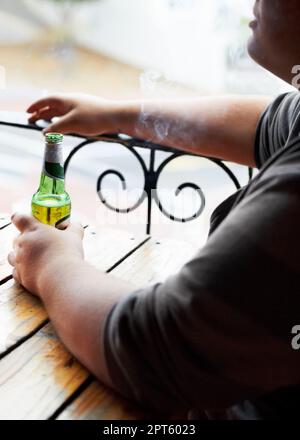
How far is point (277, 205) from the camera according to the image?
24.4 inches

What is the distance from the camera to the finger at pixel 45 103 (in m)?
1.60

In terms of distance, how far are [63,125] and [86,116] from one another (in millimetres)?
77

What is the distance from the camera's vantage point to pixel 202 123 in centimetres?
142

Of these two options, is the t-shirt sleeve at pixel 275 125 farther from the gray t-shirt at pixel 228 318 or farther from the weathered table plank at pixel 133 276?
the gray t-shirt at pixel 228 318

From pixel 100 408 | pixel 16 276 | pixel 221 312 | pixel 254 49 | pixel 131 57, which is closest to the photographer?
pixel 221 312

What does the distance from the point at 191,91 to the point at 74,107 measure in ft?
5.09

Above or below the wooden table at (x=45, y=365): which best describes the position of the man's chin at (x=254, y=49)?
above

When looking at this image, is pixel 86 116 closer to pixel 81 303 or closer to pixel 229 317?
pixel 81 303

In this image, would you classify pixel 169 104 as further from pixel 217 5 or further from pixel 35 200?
pixel 217 5

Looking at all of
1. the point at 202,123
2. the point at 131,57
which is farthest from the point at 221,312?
the point at 131,57

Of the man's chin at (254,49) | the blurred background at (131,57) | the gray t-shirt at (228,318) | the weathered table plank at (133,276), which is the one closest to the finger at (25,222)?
the weathered table plank at (133,276)

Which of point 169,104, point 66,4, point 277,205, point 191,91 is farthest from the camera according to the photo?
point 191,91
